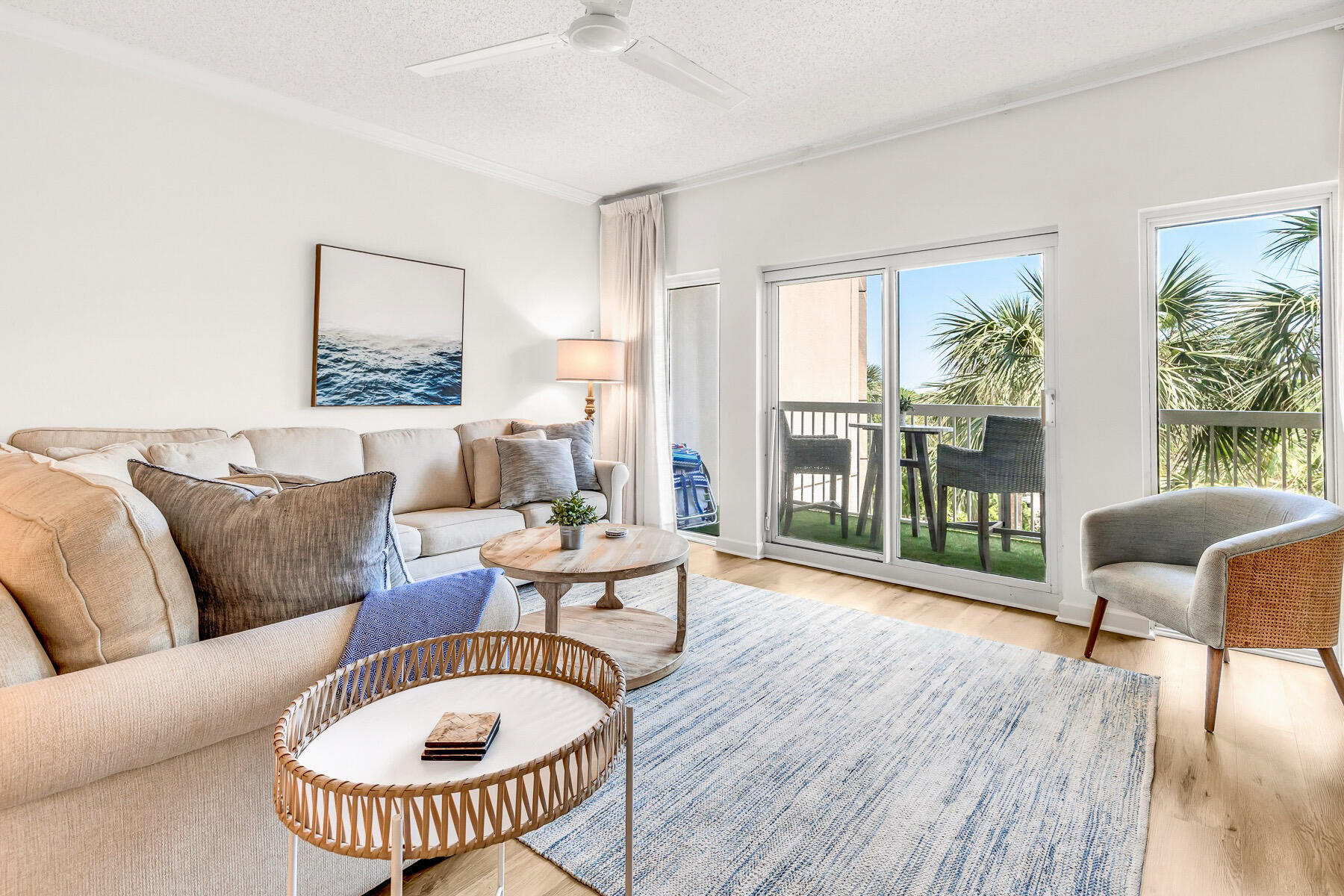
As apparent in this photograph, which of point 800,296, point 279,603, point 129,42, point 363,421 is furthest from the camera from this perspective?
point 800,296

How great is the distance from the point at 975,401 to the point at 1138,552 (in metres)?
1.12

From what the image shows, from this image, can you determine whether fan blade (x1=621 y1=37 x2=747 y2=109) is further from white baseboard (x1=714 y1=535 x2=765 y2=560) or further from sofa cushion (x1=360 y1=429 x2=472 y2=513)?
white baseboard (x1=714 y1=535 x2=765 y2=560)

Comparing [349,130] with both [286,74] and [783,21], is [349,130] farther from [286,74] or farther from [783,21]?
[783,21]

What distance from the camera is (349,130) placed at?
3623 millimetres

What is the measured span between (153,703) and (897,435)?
355 cm

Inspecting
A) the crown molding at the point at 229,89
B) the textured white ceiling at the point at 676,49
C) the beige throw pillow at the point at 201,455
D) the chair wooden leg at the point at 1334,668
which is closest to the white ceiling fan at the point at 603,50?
the textured white ceiling at the point at 676,49

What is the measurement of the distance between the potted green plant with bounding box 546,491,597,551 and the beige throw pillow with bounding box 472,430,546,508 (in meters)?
1.29

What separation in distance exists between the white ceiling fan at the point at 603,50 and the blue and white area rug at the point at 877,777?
2296 millimetres

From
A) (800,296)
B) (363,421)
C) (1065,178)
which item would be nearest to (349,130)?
(363,421)

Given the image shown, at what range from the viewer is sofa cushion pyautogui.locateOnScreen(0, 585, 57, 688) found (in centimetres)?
95

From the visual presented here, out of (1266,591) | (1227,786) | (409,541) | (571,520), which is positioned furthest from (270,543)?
(1266,591)

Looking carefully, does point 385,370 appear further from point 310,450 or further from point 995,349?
point 995,349

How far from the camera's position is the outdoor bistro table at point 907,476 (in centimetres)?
370

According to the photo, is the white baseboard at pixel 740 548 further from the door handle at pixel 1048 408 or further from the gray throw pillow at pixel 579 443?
the door handle at pixel 1048 408
